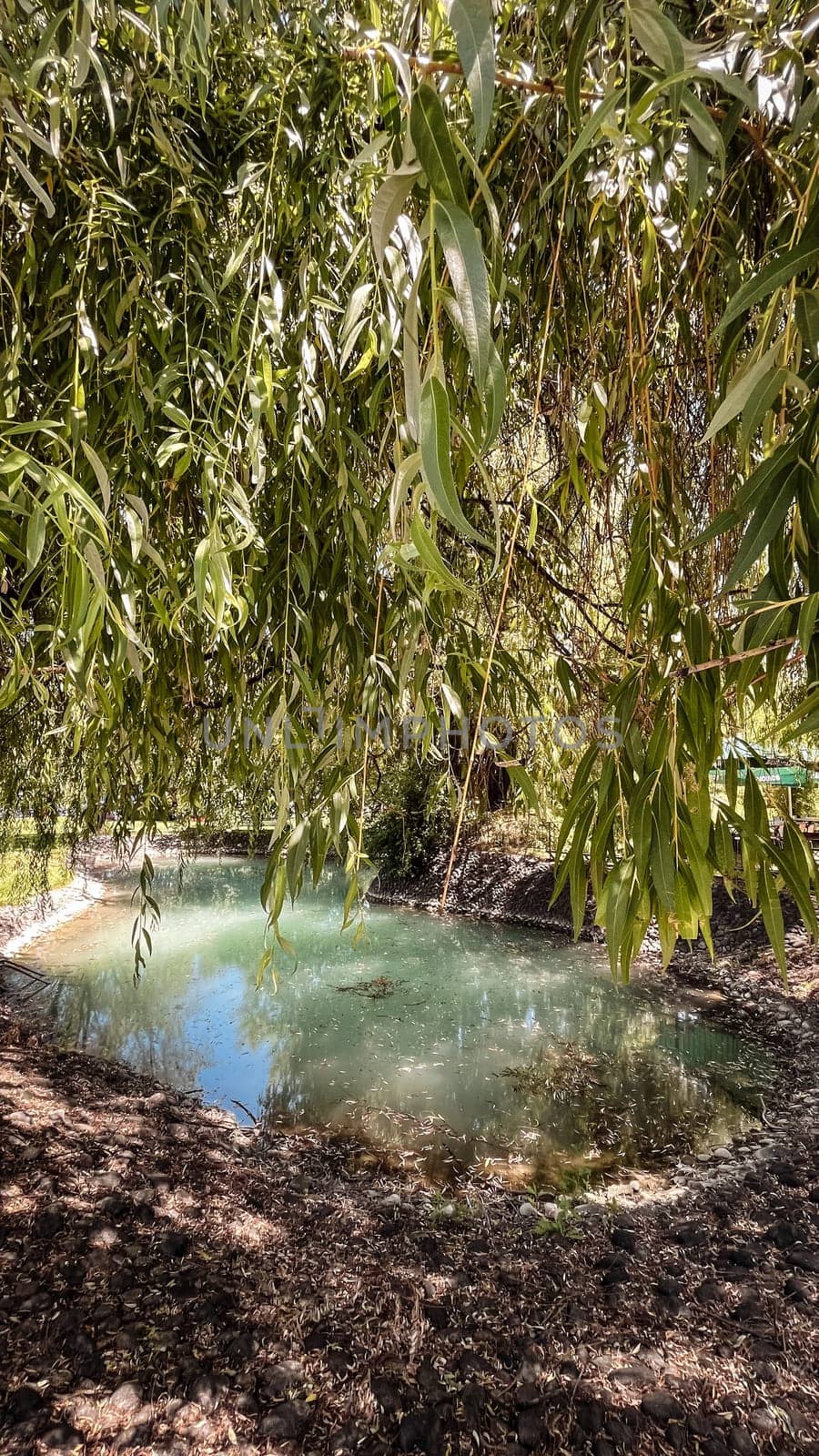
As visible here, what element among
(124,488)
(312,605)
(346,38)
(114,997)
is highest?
(346,38)

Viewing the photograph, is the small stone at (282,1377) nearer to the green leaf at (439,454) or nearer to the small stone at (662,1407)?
the small stone at (662,1407)

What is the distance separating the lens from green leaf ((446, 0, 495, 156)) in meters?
0.33

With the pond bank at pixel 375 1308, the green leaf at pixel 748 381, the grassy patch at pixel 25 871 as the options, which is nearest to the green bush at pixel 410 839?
the grassy patch at pixel 25 871

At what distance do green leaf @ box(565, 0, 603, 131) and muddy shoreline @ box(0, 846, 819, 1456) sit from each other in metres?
1.79

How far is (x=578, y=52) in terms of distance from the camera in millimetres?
463

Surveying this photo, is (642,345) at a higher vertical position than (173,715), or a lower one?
higher

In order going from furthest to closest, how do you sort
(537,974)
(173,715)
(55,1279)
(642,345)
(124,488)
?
(537,974)
(55,1279)
(173,715)
(124,488)
(642,345)

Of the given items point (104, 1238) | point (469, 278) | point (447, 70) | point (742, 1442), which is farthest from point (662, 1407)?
point (447, 70)


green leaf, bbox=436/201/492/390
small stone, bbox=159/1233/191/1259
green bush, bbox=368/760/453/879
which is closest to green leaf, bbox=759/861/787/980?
green leaf, bbox=436/201/492/390

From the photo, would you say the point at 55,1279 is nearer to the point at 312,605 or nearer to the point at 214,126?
the point at 312,605

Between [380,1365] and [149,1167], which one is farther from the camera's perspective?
[149,1167]

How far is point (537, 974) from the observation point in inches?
212

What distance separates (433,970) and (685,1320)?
12.4 feet

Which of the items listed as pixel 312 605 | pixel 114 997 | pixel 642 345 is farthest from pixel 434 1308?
pixel 114 997
